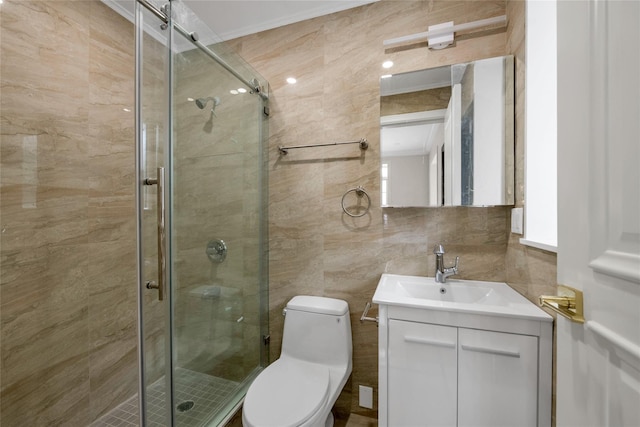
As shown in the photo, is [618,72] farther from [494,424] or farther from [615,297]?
[494,424]

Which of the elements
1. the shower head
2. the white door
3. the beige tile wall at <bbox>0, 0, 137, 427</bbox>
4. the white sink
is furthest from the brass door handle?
the beige tile wall at <bbox>0, 0, 137, 427</bbox>

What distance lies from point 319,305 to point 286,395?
49cm

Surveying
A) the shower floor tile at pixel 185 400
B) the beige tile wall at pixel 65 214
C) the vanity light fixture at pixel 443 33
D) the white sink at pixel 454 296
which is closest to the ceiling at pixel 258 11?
the vanity light fixture at pixel 443 33

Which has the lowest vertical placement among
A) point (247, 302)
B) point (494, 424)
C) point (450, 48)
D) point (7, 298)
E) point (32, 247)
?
point (494, 424)

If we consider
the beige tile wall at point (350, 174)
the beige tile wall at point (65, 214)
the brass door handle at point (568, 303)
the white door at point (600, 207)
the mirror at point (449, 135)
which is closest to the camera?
the white door at point (600, 207)

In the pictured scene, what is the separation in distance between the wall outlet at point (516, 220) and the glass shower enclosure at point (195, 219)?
143 centimetres

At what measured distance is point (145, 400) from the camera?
1090 mm

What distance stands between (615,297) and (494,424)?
935 mm

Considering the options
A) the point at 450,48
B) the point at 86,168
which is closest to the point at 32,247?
the point at 86,168

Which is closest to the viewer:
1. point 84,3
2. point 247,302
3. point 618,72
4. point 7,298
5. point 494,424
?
point 618,72

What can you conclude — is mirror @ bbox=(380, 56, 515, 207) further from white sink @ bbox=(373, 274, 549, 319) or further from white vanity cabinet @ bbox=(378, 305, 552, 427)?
white vanity cabinet @ bbox=(378, 305, 552, 427)

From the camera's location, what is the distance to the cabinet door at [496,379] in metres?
1.02

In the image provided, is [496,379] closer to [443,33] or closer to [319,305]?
[319,305]

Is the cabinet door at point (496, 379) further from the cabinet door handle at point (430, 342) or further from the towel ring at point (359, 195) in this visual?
the towel ring at point (359, 195)
